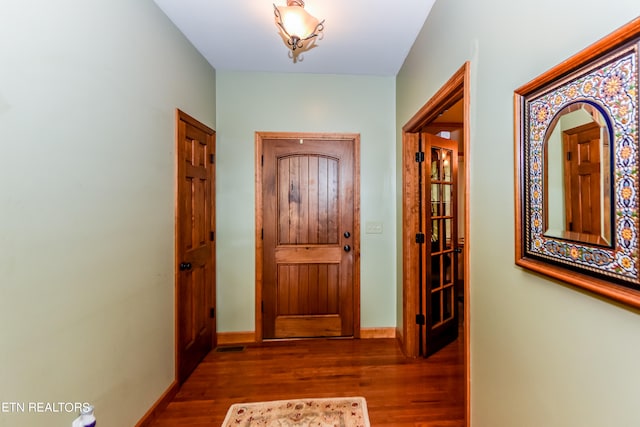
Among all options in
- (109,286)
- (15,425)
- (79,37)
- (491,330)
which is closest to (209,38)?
(79,37)

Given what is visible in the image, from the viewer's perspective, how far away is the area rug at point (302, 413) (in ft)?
5.94

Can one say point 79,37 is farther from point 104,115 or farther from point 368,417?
point 368,417

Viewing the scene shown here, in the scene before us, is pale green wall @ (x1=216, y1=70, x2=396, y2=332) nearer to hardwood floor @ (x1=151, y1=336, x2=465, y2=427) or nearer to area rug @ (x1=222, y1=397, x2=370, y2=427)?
hardwood floor @ (x1=151, y1=336, x2=465, y2=427)

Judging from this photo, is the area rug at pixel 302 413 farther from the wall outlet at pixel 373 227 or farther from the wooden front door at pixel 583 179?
the wooden front door at pixel 583 179

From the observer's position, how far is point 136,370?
1713 millimetres

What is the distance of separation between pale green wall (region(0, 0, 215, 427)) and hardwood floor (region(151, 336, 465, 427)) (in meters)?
0.33

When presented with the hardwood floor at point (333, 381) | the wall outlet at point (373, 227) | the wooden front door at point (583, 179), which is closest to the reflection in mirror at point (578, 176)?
the wooden front door at point (583, 179)

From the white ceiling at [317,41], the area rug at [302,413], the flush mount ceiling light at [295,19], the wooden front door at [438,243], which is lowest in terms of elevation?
the area rug at [302,413]

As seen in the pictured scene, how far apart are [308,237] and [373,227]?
2.17 feet

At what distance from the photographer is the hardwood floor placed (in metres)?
1.90

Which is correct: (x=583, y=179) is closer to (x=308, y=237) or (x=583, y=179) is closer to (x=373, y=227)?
(x=373, y=227)

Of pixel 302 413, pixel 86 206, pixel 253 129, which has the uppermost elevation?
pixel 253 129

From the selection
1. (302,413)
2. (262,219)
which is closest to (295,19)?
(262,219)

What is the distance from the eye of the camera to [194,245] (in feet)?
8.00
